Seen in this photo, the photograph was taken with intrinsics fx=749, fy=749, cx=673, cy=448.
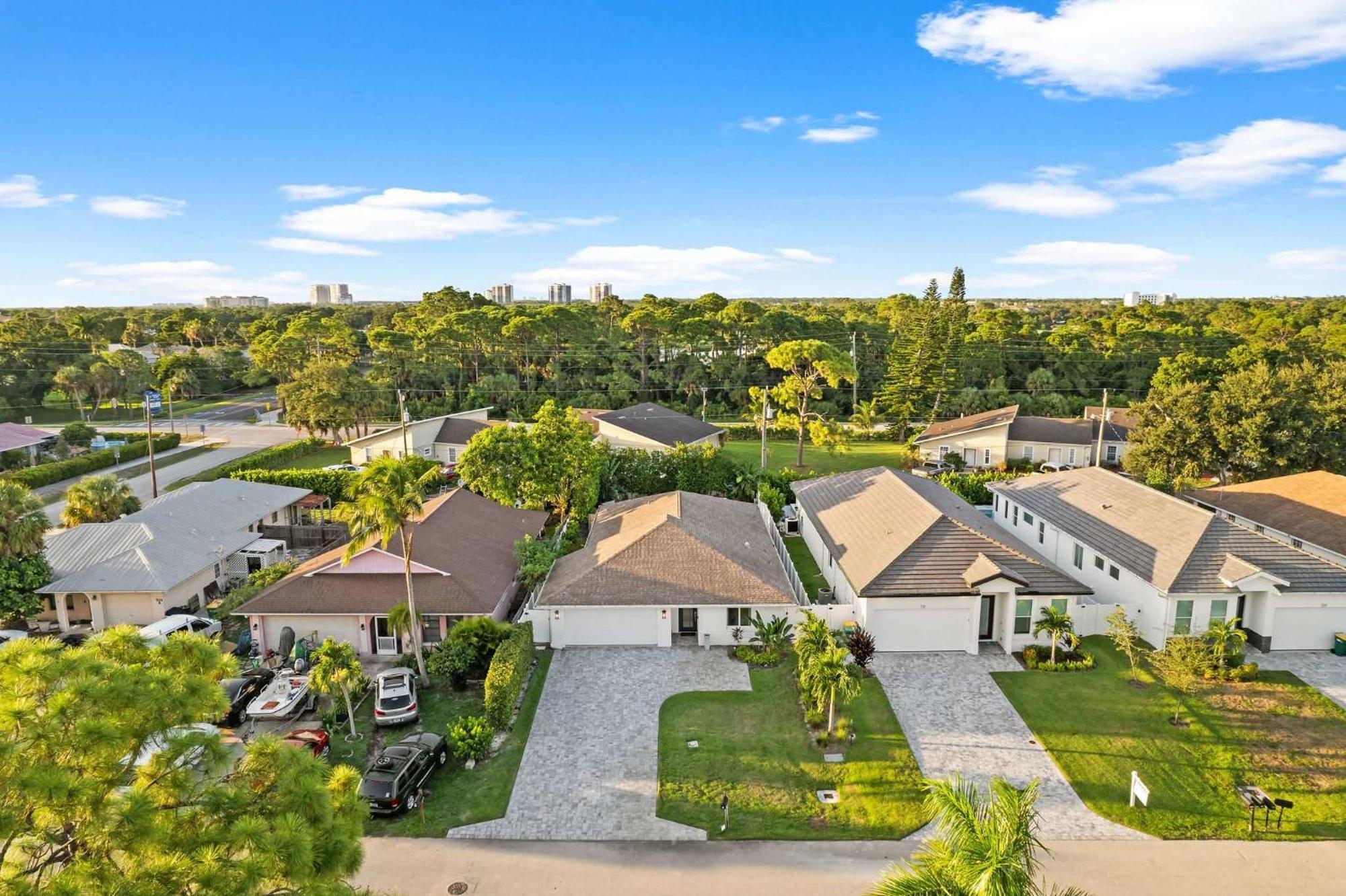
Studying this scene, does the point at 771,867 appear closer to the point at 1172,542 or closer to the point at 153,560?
the point at 1172,542

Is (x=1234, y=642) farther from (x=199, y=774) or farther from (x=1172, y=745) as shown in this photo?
(x=199, y=774)

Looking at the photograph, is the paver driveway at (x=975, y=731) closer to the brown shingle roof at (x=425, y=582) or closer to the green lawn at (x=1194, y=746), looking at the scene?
the green lawn at (x=1194, y=746)

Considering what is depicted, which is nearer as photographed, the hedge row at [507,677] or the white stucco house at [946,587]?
the hedge row at [507,677]

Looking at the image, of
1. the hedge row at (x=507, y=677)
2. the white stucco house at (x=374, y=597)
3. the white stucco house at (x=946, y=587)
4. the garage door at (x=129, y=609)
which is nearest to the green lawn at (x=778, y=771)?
the white stucco house at (x=946, y=587)

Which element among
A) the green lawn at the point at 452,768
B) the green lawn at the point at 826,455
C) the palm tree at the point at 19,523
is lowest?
the green lawn at the point at 452,768

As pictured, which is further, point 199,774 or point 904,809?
point 904,809

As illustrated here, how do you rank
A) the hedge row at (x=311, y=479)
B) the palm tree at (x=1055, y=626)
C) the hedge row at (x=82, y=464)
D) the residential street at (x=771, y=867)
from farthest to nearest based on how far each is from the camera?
the hedge row at (x=82, y=464) → the hedge row at (x=311, y=479) → the palm tree at (x=1055, y=626) → the residential street at (x=771, y=867)

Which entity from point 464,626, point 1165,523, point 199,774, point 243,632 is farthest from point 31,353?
point 1165,523
